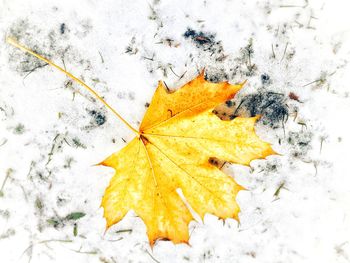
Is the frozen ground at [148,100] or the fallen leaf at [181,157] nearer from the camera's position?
the fallen leaf at [181,157]

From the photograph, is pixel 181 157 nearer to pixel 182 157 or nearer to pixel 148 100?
pixel 182 157

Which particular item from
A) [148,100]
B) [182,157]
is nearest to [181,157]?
[182,157]

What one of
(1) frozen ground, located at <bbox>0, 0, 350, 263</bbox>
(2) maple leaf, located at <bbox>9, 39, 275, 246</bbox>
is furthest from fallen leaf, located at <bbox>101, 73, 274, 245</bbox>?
(1) frozen ground, located at <bbox>0, 0, 350, 263</bbox>

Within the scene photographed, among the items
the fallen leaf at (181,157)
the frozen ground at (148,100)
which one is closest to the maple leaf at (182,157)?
the fallen leaf at (181,157)

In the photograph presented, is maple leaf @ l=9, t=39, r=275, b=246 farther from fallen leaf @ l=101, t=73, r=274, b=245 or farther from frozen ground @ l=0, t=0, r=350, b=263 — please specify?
frozen ground @ l=0, t=0, r=350, b=263

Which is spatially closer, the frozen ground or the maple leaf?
the maple leaf

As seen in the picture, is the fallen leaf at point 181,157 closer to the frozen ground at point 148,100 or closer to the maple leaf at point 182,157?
the maple leaf at point 182,157
